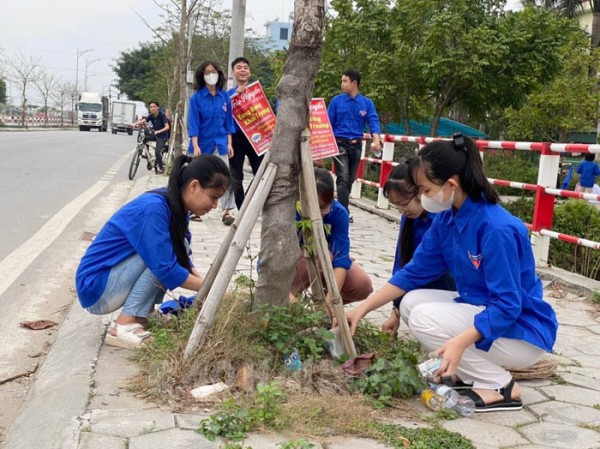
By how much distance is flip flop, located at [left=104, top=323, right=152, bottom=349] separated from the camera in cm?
353

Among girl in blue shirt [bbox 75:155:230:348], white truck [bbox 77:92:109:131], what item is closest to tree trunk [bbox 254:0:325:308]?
girl in blue shirt [bbox 75:155:230:348]

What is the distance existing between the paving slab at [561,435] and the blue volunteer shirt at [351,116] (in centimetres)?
586

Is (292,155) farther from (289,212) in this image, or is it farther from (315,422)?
(315,422)

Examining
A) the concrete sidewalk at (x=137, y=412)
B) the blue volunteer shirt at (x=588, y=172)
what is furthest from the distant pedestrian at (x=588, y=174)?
the concrete sidewalk at (x=137, y=412)

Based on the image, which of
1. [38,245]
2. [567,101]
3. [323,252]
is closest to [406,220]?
[323,252]

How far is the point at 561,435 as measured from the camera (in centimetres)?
292

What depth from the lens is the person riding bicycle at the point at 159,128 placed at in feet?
51.0

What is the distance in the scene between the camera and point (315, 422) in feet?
9.07

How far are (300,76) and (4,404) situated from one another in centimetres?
211

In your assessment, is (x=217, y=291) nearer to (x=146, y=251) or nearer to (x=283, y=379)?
(x=283, y=379)

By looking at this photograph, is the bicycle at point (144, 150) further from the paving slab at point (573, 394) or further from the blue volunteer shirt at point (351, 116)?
the paving slab at point (573, 394)

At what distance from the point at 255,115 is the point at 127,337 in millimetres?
3886

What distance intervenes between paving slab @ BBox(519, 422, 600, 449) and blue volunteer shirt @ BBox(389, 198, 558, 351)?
1.13 feet

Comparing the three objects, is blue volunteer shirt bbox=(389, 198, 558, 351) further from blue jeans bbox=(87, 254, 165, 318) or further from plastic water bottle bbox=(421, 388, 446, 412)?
blue jeans bbox=(87, 254, 165, 318)
